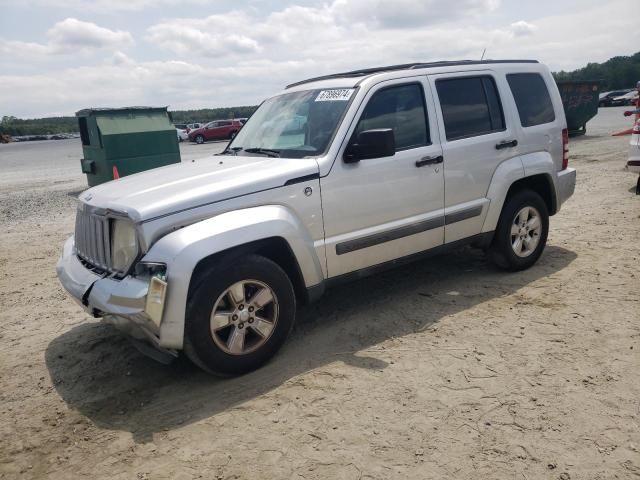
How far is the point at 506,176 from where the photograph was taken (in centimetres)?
507

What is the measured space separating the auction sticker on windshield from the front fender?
1119 millimetres

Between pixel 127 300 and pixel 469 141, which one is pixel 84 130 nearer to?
pixel 469 141

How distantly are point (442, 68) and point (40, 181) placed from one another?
14.6 metres

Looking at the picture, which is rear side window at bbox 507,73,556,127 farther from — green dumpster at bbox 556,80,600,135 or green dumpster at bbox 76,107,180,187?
green dumpster at bbox 556,80,600,135

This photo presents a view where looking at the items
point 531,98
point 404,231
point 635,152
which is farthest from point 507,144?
point 635,152

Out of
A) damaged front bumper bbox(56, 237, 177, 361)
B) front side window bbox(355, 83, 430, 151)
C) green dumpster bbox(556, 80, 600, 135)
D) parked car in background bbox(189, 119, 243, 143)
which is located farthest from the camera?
parked car in background bbox(189, 119, 243, 143)

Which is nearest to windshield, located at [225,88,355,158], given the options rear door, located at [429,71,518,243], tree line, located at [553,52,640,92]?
rear door, located at [429,71,518,243]

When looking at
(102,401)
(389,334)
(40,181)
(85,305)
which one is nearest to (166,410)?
(102,401)

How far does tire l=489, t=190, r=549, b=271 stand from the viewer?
524cm

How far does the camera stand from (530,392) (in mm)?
3270

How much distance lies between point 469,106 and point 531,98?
3.08 ft

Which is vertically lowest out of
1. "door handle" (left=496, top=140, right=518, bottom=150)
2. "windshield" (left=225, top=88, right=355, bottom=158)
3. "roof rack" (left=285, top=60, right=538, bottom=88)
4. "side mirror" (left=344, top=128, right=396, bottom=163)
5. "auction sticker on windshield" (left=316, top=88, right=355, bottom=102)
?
"door handle" (left=496, top=140, right=518, bottom=150)

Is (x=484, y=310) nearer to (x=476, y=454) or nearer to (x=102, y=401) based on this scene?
(x=476, y=454)

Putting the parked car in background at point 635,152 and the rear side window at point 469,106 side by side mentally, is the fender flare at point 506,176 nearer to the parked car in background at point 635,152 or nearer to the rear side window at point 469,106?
the rear side window at point 469,106
